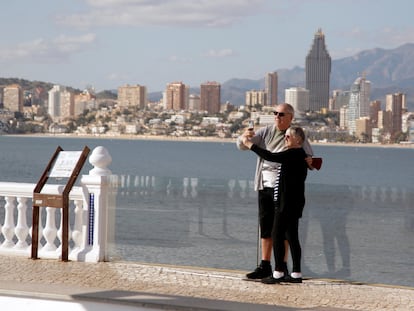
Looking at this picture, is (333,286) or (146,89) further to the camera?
(146,89)

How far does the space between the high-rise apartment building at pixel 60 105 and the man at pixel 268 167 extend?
169 meters

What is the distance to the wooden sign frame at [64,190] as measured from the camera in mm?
7973

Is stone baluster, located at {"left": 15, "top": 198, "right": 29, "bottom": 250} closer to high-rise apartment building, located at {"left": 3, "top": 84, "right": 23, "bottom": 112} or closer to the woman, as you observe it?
the woman

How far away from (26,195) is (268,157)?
2673 mm

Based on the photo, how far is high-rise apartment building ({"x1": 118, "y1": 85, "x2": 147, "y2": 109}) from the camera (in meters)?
184

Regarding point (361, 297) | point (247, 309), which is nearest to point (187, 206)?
point (361, 297)

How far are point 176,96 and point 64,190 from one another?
617ft

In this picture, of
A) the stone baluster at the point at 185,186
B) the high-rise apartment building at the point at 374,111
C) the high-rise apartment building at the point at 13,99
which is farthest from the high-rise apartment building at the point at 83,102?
the stone baluster at the point at 185,186

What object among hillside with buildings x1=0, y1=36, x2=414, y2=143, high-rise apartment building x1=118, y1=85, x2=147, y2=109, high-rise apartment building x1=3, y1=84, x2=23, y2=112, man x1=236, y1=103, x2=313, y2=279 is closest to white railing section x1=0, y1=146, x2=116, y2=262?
man x1=236, y1=103, x2=313, y2=279

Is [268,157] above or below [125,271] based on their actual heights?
above

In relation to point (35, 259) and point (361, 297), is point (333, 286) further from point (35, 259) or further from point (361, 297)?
point (35, 259)

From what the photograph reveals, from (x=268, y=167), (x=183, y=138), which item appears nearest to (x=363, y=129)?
(x=183, y=138)

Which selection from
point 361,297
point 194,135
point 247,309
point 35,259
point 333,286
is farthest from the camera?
point 194,135

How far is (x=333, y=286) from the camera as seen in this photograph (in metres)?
7.14
